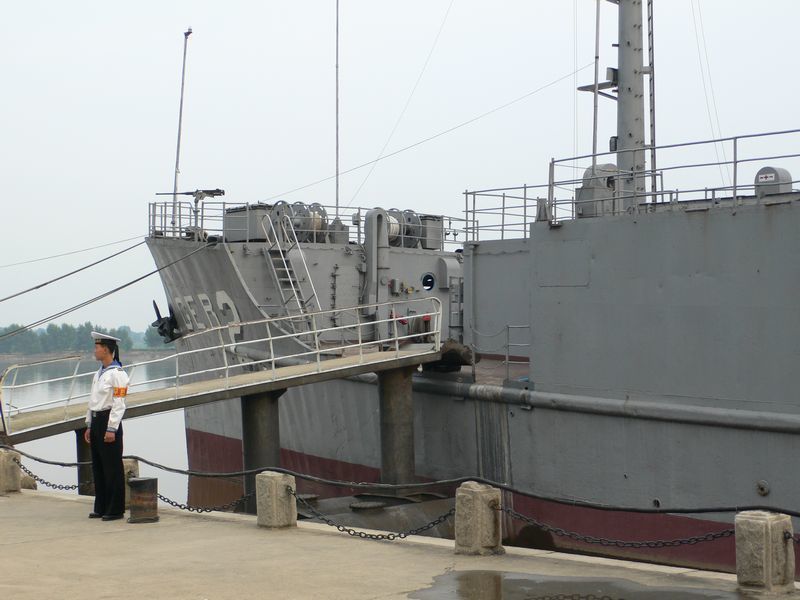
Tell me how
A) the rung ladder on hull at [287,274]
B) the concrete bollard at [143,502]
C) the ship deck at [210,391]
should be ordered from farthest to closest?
1. the rung ladder on hull at [287,274]
2. the ship deck at [210,391]
3. the concrete bollard at [143,502]

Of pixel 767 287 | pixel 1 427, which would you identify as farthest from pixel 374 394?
pixel 767 287

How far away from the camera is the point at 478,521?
26.0 feet

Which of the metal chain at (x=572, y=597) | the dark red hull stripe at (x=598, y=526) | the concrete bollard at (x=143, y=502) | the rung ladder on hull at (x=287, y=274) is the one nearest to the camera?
the metal chain at (x=572, y=597)

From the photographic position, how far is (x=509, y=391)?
45.2ft

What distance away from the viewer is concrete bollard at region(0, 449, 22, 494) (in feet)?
38.9

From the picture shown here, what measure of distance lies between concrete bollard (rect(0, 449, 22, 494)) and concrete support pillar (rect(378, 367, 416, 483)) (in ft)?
16.9

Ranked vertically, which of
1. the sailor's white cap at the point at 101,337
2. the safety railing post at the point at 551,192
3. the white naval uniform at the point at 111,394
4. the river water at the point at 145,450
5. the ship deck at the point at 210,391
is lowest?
the river water at the point at 145,450

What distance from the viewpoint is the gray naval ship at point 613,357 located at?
435 inches

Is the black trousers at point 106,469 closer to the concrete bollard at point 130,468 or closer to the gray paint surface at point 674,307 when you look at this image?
A: the concrete bollard at point 130,468

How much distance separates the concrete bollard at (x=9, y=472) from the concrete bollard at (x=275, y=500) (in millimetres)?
4146

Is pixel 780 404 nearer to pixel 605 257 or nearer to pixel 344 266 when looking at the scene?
pixel 605 257

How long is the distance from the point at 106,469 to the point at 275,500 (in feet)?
5.76

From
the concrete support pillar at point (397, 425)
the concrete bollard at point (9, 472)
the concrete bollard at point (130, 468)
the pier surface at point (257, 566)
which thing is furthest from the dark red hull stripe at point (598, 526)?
the concrete bollard at point (9, 472)

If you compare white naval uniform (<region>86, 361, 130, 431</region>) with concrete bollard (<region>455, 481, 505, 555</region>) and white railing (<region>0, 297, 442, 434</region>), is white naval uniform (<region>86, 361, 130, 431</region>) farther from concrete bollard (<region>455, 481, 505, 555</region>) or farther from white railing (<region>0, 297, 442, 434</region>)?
concrete bollard (<region>455, 481, 505, 555</region>)
